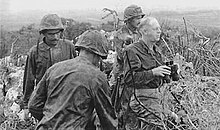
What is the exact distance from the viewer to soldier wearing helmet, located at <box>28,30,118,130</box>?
12.9 ft

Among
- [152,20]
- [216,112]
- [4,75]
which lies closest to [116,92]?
[152,20]

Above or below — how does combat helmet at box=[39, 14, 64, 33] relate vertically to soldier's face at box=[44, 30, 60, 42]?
above

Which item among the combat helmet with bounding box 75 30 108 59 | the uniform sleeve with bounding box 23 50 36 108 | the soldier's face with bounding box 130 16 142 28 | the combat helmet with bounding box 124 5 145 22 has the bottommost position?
the uniform sleeve with bounding box 23 50 36 108

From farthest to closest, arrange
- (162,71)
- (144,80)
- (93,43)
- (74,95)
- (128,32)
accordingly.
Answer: (128,32), (144,80), (162,71), (93,43), (74,95)

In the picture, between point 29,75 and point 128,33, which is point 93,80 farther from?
point 128,33

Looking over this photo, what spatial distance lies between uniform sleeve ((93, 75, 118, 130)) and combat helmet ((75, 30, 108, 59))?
24 centimetres

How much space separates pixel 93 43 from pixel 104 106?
1.70 ft

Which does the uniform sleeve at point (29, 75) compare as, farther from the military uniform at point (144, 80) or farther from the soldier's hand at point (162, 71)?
the soldier's hand at point (162, 71)

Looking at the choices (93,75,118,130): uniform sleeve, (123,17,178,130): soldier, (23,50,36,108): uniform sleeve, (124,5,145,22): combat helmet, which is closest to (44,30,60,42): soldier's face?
(23,50,36,108): uniform sleeve

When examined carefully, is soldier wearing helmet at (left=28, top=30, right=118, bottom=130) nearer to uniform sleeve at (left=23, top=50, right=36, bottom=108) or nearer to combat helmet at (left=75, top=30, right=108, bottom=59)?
combat helmet at (left=75, top=30, right=108, bottom=59)

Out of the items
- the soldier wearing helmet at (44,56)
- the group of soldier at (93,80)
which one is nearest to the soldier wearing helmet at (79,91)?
the group of soldier at (93,80)

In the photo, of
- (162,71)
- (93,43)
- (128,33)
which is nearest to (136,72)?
(162,71)

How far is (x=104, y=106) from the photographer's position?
162 inches

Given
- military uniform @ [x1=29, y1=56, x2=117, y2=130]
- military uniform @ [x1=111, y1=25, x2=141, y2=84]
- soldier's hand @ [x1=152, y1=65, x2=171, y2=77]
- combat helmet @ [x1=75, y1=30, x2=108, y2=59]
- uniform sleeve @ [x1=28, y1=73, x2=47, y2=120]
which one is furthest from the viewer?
military uniform @ [x1=111, y1=25, x2=141, y2=84]
